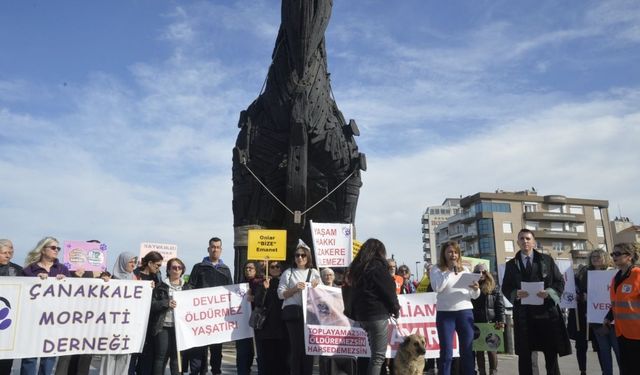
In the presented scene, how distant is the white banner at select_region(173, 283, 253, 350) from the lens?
7.30m

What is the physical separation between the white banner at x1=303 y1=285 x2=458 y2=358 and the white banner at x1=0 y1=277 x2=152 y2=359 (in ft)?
6.84

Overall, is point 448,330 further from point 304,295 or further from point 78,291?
point 78,291

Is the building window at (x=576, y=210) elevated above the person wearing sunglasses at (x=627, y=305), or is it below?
above

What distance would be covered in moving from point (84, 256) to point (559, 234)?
80100mm

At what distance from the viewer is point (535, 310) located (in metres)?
6.39

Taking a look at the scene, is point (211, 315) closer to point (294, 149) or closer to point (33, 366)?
point (33, 366)

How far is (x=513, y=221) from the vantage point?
8062 centimetres

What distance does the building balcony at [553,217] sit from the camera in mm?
81250

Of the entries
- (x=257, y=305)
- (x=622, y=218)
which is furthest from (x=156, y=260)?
(x=622, y=218)

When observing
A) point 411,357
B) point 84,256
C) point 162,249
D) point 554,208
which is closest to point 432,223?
point 554,208

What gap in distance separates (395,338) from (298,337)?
1493 millimetres

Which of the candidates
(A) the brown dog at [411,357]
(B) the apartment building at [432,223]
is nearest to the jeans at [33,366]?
(A) the brown dog at [411,357]

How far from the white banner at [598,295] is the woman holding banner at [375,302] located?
3.40 m

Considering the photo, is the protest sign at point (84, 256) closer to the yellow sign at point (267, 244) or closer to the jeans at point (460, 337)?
the yellow sign at point (267, 244)
